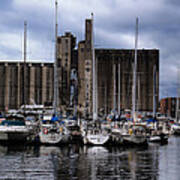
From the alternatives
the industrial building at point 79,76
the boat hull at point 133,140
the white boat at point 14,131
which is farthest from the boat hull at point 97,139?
the industrial building at point 79,76

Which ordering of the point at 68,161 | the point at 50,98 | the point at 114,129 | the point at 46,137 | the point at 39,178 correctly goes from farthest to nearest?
the point at 50,98 < the point at 114,129 < the point at 46,137 < the point at 68,161 < the point at 39,178

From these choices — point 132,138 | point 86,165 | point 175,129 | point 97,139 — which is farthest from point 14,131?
point 175,129

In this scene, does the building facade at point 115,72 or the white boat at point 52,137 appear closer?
the white boat at point 52,137

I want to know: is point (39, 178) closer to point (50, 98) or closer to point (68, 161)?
point (68, 161)

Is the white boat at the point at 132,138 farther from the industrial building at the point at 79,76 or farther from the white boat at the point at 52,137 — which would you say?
the industrial building at the point at 79,76

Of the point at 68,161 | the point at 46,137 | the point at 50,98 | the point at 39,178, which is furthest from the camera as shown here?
the point at 50,98

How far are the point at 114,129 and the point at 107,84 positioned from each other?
A: 2981 inches

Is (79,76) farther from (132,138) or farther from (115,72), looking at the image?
(132,138)

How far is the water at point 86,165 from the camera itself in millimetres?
26906

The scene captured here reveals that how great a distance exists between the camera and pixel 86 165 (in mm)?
32094

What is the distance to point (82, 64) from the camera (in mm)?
130750

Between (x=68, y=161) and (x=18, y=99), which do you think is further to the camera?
(x=18, y=99)

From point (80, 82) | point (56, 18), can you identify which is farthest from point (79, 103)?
point (56, 18)

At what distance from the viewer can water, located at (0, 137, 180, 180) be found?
88.3 ft
